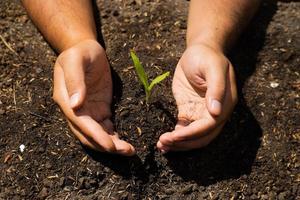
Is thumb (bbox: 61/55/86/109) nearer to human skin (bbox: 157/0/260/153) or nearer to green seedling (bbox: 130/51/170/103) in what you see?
green seedling (bbox: 130/51/170/103)

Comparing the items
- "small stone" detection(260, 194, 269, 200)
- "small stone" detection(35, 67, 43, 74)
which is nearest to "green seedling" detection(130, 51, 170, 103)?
"small stone" detection(35, 67, 43, 74)

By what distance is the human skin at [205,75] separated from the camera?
1702 millimetres

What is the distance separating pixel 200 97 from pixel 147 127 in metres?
0.24

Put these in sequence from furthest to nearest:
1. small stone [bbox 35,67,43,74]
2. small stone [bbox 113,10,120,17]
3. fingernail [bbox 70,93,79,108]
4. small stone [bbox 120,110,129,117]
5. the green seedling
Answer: small stone [bbox 113,10,120,17] < small stone [bbox 35,67,43,74] < small stone [bbox 120,110,129,117] < the green seedling < fingernail [bbox 70,93,79,108]

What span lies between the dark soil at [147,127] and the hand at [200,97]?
0.07 m

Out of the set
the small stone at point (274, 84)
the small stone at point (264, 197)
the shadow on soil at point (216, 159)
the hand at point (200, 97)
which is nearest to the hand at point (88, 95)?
the shadow on soil at point (216, 159)

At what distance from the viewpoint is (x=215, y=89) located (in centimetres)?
169

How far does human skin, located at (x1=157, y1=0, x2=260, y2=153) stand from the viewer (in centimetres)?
170

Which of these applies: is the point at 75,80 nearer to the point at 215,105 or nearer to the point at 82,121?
the point at 82,121

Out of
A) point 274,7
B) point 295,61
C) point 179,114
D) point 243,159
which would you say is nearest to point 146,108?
point 179,114

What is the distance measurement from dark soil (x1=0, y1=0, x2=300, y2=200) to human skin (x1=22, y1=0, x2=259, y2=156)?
7cm

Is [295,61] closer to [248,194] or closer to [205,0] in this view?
[205,0]

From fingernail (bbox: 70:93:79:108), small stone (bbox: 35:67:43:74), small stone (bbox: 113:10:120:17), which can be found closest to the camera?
fingernail (bbox: 70:93:79:108)

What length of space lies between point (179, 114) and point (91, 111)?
0.35 meters
